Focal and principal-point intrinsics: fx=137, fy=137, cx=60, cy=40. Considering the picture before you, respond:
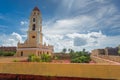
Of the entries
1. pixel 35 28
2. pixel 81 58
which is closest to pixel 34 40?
pixel 35 28

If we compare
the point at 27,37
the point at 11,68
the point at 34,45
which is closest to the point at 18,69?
the point at 11,68

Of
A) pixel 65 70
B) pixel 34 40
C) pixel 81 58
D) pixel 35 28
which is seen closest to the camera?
pixel 65 70

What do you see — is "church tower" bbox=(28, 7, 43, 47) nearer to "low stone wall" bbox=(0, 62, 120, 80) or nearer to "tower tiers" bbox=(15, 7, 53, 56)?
"tower tiers" bbox=(15, 7, 53, 56)

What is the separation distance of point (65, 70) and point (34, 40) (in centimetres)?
2930

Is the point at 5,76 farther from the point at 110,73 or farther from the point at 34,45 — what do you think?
the point at 34,45

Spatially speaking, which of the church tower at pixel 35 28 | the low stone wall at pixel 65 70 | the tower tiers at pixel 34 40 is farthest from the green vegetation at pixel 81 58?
the low stone wall at pixel 65 70

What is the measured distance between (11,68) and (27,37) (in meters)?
30.2

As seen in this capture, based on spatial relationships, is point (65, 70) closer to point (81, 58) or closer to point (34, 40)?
point (81, 58)

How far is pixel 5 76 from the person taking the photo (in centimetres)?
309

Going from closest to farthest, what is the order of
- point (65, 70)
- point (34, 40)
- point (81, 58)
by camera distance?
point (65, 70) < point (81, 58) < point (34, 40)

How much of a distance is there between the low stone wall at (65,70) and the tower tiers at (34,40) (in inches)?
1036

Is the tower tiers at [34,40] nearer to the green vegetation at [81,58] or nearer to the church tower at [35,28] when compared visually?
the church tower at [35,28]

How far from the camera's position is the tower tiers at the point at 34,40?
29672 millimetres

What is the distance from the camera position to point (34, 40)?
31391 millimetres
